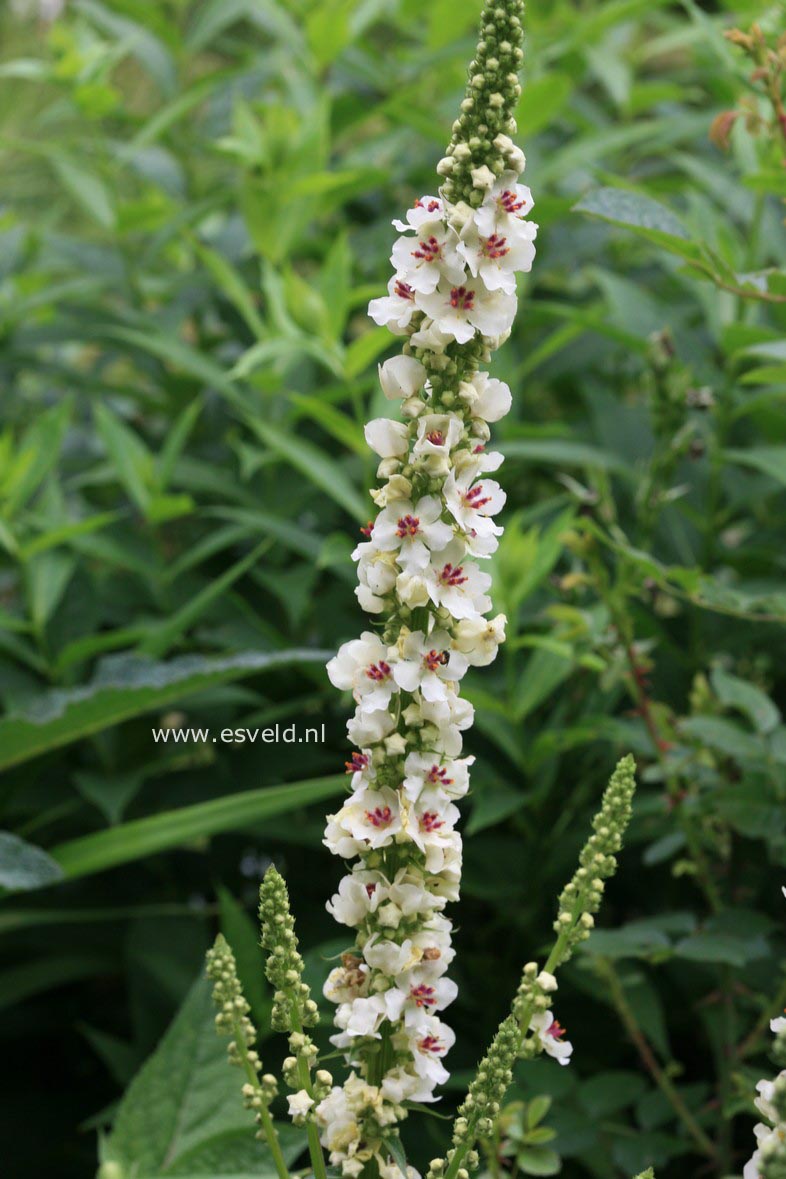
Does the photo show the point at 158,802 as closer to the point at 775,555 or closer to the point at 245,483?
the point at 245,483

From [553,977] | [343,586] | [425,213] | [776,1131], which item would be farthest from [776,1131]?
[343,586]

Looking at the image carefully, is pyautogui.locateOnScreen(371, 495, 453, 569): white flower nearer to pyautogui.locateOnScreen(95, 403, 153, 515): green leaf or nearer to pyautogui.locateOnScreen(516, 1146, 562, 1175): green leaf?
pyautogui.locateOnScreen(516, 1146, 562, 1175): green leaf

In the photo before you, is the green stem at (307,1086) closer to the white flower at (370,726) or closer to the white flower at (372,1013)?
the white flower at (372,1013)

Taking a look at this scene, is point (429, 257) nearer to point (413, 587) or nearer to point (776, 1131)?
point (413, 587)

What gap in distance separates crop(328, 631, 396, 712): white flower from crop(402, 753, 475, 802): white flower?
34 millimetres

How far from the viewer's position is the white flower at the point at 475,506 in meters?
0.62

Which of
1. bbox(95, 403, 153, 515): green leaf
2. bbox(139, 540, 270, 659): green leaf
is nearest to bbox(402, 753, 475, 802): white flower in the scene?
bbox(139, 540, 270, 659): green leaf

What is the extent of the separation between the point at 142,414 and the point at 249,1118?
3.60 ft

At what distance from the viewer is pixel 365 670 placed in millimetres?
626

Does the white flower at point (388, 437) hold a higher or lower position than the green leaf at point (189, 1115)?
higher

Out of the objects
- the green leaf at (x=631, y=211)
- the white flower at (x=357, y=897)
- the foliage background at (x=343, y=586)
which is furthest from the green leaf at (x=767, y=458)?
the white flower at (x=357, y=897)

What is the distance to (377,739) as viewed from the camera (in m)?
0.62

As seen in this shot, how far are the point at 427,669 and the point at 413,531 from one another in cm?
7

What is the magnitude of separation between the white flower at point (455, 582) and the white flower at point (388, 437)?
0.05 m
